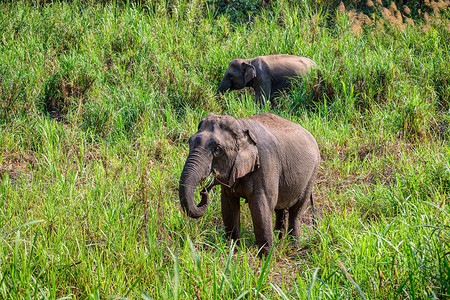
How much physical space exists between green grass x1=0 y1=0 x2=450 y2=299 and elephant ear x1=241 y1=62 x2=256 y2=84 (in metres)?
0.43

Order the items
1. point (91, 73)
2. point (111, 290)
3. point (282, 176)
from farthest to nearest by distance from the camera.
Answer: point (91, 73) < point (282, 176) < point (111, 290)

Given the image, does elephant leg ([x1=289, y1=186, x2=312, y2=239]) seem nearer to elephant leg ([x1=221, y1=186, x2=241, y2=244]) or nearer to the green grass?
the green grass

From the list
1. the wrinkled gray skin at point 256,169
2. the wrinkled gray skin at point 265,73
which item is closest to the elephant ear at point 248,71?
the wrinkled gray skin at point 265,73

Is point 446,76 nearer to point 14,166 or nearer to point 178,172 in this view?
point 178,172

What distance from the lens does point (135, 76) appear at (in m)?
7.79

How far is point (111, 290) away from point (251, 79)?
18.1 feet

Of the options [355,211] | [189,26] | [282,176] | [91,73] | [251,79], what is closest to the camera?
[282,176]

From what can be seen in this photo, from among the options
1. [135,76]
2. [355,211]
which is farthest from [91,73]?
[355,211]

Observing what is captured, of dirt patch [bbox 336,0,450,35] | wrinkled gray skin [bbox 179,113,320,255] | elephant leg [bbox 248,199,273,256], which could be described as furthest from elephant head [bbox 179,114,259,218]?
dirt patch [bbox 336,0,450,35]

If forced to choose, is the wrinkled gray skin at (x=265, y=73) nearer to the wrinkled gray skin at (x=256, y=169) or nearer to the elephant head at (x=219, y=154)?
the wrinkled gray skin at (x=256, y=169)

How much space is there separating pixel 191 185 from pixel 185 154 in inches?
95.0

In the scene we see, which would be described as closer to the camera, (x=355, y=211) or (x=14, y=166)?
(x=355, y=211)

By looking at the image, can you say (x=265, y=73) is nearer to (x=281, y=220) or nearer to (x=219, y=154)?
(x=281, y=220)

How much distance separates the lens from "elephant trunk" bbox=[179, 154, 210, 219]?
3.32 metres
